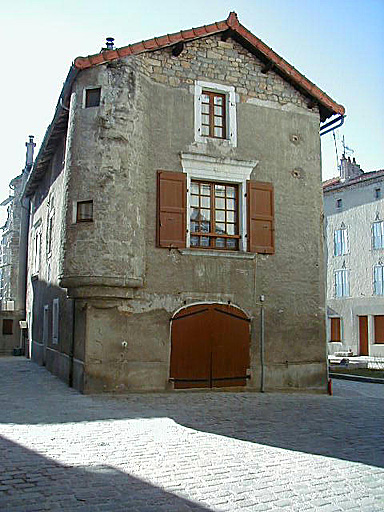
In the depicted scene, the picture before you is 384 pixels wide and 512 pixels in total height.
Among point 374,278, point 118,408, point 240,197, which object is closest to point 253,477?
point 118,408

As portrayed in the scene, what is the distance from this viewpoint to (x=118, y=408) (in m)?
9.84

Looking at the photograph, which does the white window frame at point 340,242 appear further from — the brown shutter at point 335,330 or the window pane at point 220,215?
the window pane at point 220,215

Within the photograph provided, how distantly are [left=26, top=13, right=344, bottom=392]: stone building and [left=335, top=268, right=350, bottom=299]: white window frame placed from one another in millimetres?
19708

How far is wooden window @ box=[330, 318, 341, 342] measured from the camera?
109ft

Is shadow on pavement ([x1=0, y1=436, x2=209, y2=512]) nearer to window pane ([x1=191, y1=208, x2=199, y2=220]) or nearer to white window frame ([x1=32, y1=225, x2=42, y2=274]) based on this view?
window pane ([x1=191, y1=208, x2=199, y2=220])

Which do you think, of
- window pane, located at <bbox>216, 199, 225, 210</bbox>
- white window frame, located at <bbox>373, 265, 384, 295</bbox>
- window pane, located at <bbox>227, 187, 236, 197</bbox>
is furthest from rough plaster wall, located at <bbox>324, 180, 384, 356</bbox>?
window pane, located at <bbox>216, 199, 225, 210</bbox>

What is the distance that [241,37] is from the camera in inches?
540

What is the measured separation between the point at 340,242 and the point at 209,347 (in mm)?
23165

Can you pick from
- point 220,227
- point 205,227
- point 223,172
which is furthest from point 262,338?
point 223,172

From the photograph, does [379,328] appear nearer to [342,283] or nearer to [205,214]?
[342,283]

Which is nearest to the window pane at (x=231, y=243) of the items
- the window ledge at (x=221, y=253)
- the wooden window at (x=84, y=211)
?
the window ledge at (x=221, y=253)

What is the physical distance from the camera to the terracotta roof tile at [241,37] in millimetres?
12266

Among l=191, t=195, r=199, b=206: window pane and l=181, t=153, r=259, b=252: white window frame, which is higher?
l=181, t=153, r=259, b=252: white window frame

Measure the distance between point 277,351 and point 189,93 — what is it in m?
6.59
